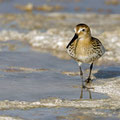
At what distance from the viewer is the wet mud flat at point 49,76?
714 cm

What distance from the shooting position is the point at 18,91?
27.4 feet

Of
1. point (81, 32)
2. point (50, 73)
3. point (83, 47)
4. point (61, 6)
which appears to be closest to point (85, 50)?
point (83, 47)

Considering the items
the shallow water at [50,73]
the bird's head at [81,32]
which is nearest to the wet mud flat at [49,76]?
the shallow water at [50,73]

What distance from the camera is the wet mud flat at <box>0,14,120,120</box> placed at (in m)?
7.14

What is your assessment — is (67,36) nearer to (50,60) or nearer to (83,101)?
(50,60)

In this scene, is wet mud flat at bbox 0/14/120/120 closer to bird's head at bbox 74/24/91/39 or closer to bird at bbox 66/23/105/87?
bird at bbox 66/23/105/87

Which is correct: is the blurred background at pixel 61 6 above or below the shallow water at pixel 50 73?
above

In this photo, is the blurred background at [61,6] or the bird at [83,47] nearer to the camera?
the bird at [83,47]

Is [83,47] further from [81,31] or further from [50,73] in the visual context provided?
[50,73]

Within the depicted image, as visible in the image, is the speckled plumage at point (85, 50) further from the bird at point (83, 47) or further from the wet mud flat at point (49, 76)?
the wet mud flat at point (49, 76)

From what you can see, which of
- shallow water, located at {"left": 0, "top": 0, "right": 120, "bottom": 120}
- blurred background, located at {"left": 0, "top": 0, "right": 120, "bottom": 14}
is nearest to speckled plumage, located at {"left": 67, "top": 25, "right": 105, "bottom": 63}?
shallow water, located at {"left": 0, "top": 0, "right": 120, "bottom": 120}

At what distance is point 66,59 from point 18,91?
3.48 metres

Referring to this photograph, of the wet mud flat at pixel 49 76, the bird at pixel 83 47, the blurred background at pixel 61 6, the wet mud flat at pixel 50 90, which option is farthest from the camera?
the blurred background at pixel 61 6

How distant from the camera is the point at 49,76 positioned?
31.7 feet
